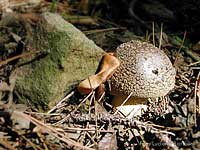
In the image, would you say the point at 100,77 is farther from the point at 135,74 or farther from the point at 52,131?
the point at 52,131

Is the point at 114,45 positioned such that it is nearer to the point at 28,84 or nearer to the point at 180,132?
the point at 28,84

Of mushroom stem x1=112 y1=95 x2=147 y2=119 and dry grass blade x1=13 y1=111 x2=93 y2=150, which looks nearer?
dry grass blade x1=13 y1=111 x2=93 y2=150

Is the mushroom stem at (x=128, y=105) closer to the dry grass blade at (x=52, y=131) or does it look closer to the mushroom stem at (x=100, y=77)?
the mushroom stem at (x=100, y=77)

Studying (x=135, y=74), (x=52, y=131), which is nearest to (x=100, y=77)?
(x=135, y=74)

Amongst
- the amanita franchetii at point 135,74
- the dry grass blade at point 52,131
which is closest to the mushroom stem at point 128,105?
the amanita franchetii at point 135,74

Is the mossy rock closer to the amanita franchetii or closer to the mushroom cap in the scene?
the amanita franchetii

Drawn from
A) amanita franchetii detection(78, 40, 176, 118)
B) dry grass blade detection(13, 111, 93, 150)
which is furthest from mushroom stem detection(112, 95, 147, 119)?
dry grass blade detection(13, 111, 93, 150)
